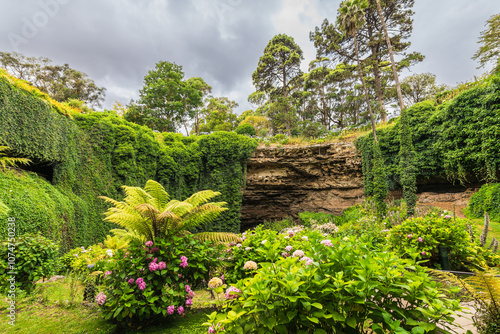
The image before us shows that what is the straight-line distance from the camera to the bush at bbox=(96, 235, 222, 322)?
253cm

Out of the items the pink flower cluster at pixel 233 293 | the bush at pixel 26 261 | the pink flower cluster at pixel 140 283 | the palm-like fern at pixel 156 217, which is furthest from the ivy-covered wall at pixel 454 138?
the bush at pixel 26 261

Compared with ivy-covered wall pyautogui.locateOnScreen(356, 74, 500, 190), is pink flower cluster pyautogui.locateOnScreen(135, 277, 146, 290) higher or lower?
lower

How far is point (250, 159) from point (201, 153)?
3.08 m

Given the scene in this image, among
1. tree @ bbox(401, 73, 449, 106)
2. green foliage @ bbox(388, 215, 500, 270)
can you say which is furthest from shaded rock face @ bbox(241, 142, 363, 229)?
tree @ bbox(401, 73, 449, 106)

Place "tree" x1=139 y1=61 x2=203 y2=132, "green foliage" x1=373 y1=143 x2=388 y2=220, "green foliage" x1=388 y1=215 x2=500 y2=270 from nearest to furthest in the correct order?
1. "green foliage" x1=388 y1=215 x2=500 y2=270
2. "green foliage" x1=373 y1=143 x2=388 y2=220
3. "tree" x1=139 y1=61 x2=203 y2=132

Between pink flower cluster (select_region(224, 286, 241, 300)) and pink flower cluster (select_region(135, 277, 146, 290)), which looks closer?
pink flower cluster (select_region(224, 286, 241, 300))

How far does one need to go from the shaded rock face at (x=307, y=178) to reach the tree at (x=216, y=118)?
1094cm

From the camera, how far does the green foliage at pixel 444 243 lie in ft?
11.2

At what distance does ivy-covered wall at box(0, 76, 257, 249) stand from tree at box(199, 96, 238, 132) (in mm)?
11169

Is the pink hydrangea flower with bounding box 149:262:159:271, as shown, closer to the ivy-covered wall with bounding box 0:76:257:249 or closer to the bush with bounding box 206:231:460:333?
the bush with bounding box 206:231:460:333

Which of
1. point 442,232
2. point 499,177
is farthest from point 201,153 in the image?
point 499,177

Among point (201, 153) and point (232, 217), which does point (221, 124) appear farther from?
point (232, 217)

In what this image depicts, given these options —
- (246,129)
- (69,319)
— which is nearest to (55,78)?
(246,129)

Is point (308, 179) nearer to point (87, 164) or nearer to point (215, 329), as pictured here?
point (87, 164)
